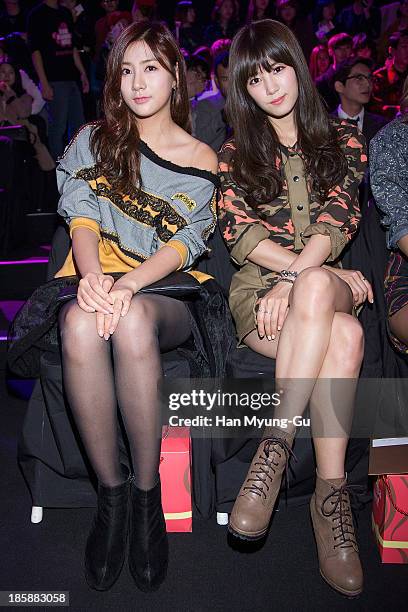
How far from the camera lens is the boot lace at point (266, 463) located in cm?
181

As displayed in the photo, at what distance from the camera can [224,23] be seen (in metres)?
6.85

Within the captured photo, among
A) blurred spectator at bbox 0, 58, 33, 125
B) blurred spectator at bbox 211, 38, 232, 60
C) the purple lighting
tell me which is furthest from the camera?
blurred spectator at bbox 211, 38, 232, 60

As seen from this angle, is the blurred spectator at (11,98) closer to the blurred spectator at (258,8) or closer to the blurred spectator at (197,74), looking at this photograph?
the blurred spectator at (197,74)

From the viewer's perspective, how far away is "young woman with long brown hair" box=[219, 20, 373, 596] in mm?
1840

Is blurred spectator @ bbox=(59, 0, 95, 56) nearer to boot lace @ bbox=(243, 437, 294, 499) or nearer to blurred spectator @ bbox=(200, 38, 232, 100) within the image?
blurred spectator @ bbox=(200, 38, 232, 100)

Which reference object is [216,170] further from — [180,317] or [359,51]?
[359,51]

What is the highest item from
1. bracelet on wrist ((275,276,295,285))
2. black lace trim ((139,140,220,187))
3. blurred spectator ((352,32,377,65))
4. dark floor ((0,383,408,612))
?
blurred spectator ((352,32,377,65))

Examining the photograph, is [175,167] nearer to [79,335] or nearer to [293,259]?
[293,259]

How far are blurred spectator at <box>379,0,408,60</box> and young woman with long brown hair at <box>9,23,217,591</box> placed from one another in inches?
201

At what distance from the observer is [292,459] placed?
6.69 ft

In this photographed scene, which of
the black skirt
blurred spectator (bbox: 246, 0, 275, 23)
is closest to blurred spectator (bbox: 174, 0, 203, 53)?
blurred spectator (bbox: 246, 0, 275, 23)

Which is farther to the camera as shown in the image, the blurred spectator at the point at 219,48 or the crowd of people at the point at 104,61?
the blurred spectator at the point at 219,48

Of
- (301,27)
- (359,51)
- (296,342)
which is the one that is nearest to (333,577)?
(296,342)

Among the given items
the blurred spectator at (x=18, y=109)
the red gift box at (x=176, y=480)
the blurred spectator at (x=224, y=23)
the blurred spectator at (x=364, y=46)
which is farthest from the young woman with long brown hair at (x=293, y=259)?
the blurred spectator at (x=224, y=23)
